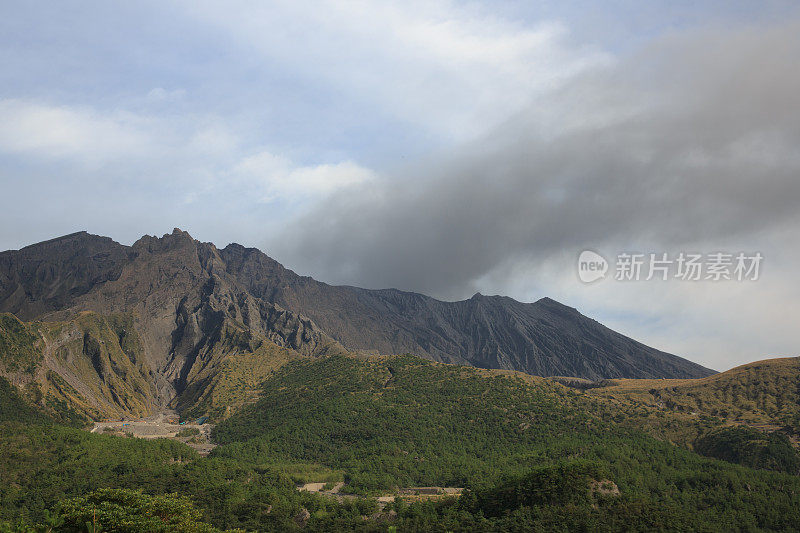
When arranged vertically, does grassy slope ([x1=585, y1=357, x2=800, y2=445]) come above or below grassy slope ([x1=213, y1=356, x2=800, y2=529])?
above

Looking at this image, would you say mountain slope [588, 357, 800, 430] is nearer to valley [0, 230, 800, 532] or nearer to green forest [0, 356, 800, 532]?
valley [0, 230, 800, 532]

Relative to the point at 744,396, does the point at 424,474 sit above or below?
below

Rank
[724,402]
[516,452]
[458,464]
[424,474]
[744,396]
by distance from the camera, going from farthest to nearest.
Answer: [724,402]
[744,396]
[516,452]
[458,464]
[424,474]

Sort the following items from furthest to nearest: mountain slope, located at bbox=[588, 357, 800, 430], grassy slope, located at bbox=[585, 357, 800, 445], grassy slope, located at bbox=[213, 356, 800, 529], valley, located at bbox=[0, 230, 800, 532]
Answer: mountain slope, located at bbox=[588, 357, 800, 430], grassy slope, located at bbox=[585, 357, 800, 445], grassy slope, located at bbox=[213, 356, 800, 529], valley, located at bbox=[0, 230, 800, 532]

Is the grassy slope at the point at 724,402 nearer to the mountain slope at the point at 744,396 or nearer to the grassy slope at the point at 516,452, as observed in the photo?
the mountain slope at the point at 744,396

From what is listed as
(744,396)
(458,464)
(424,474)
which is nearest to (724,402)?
(744,396)

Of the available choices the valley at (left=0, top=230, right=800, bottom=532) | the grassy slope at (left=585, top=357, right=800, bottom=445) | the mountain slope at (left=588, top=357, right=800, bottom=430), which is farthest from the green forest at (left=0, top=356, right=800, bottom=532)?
the mountain slope at (left=588, top=357, right=800, bottom=430)

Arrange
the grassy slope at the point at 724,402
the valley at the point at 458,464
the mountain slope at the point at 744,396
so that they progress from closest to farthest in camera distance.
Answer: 1. the valley at the point at 458,464
2. the grassy slope at the point at 724,402
3. the mountain slope at the point at 744,396

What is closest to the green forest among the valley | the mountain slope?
the valley

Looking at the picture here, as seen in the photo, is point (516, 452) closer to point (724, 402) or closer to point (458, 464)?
point (458, 464)

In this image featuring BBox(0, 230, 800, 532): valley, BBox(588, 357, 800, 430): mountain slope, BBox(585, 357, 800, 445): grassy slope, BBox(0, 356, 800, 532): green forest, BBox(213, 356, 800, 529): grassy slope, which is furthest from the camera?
BBox(588, 357, 800, 430): mountain slope

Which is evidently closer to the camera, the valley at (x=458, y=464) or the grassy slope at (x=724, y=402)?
the valley at (x=458, y=464)

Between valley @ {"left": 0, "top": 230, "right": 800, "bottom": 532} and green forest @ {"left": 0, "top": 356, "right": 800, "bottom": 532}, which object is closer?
green forest @ {"left": 0, "top": 356, "right": 800, "bottom": 532}

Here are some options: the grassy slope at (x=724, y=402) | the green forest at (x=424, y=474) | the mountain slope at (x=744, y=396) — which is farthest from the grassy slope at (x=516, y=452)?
the mountain slope at (x=744, y=396)
